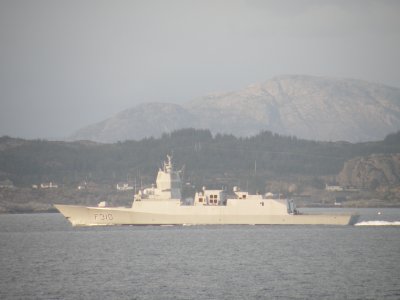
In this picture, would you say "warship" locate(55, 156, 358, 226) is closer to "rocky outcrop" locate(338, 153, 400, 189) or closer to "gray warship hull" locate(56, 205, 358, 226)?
"gray warship hull" locate(56, 205, 358, 226)

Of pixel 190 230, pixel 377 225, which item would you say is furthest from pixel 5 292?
pixel 377 225

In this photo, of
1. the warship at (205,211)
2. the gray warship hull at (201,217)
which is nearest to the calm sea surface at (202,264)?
the gray warship hull at (201,217)

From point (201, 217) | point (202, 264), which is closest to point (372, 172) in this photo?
point (201, 217)

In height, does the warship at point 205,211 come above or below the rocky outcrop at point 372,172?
below

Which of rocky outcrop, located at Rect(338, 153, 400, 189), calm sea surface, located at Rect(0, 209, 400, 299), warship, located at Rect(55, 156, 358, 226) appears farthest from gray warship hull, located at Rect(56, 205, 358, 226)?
rocky outcrop, located at Rect(338, 153, 400, 189)

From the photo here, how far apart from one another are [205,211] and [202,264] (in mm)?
24408

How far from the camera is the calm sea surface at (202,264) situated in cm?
3694

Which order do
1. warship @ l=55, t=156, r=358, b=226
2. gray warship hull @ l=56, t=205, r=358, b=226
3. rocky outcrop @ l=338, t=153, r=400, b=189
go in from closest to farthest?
warship @ l=55, t=156, r=358, b=226, gray warship hull @ l=56, t=205, r=358, b=226, rocky outcrop @ l=338, t=153, r=400, b=189

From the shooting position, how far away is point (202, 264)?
4644 centimetres

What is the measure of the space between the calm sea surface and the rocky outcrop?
A: 4052 inches

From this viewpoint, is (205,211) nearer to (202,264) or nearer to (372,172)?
(202,264)

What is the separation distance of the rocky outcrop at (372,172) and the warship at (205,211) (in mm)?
101609

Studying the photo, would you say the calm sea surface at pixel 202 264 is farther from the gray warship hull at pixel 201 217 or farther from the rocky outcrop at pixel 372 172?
the rocky outcrop at pixel 372 172

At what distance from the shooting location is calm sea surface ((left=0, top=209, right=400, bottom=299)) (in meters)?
36.9
